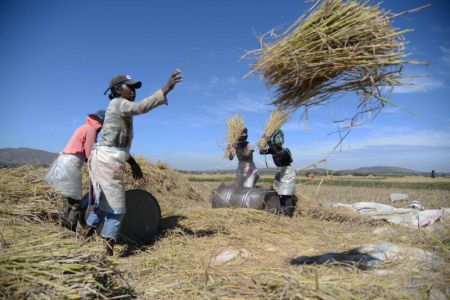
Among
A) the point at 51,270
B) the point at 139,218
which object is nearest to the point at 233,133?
the point at 139,218

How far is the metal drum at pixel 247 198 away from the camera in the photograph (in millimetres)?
6393

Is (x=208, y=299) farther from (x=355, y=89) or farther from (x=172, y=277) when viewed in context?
(x=355, y=89)

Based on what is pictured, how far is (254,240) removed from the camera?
14.9ft

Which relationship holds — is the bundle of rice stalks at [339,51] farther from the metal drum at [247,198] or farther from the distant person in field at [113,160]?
the metal drum at [247,198]

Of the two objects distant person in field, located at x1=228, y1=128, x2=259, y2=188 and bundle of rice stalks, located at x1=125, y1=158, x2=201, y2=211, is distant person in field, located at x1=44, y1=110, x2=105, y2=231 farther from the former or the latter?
distant person in field, located at x1=228, y1=128, x2=259, y2=188

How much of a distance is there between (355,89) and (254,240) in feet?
7.72

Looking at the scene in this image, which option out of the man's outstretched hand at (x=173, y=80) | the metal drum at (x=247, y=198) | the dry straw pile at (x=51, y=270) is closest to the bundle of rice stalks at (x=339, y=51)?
the man's outstretched hand at (x=173, y=80)

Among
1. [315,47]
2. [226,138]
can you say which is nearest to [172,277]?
[315,47]

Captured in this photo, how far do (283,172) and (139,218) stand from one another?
10.8ft

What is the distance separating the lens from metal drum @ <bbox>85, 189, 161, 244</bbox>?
14.4 ft

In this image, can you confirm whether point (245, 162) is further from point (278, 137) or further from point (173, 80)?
point (173, 80)

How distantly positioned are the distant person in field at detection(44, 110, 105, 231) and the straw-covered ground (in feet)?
1.32

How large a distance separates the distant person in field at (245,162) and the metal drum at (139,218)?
2975 mm

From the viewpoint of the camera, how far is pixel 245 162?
24.2 ft
